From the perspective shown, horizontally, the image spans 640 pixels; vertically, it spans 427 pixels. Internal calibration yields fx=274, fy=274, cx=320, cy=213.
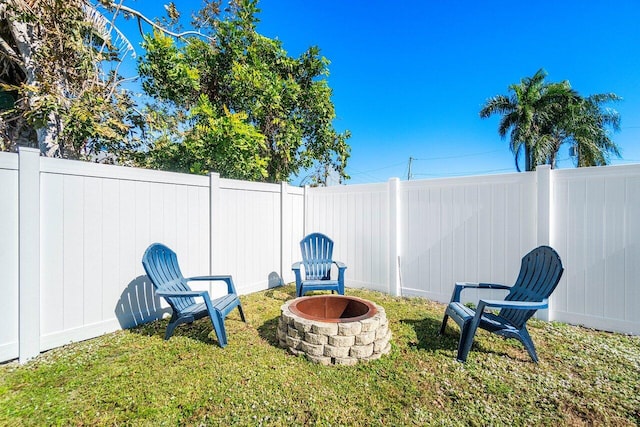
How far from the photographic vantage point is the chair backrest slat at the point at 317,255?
4.48m

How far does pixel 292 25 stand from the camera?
A: 678cm

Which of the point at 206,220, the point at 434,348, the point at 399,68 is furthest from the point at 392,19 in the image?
the point at 434,348

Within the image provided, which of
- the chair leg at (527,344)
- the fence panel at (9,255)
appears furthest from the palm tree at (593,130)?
the fence panel at (9,255)

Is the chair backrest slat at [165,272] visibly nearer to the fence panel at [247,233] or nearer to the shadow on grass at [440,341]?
the fence panel at [247,233]

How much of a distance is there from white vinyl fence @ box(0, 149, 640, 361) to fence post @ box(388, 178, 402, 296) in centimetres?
2

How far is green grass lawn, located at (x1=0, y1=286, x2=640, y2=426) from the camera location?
A: 70.9 inches

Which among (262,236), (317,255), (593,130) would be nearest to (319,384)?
(317,255)

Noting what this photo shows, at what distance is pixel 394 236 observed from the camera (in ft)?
14.7

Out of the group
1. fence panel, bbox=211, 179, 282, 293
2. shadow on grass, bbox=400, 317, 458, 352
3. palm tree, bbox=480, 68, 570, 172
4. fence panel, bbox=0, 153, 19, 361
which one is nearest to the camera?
fence panel, bbox=0, 153, 19, 361

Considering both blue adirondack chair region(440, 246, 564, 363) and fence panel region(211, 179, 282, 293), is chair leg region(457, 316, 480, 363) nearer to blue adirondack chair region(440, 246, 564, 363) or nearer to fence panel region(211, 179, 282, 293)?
blue adirondack chair region(440, 246, 564, 363)

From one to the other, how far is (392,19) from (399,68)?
2.03 metres

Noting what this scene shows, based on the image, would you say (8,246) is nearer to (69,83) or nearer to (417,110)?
(69,83)

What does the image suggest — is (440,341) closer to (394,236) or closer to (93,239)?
(394,236)

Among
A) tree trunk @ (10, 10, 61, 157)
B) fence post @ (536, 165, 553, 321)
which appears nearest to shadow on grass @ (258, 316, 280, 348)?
fence post @ (536, 165, 553, 321)
